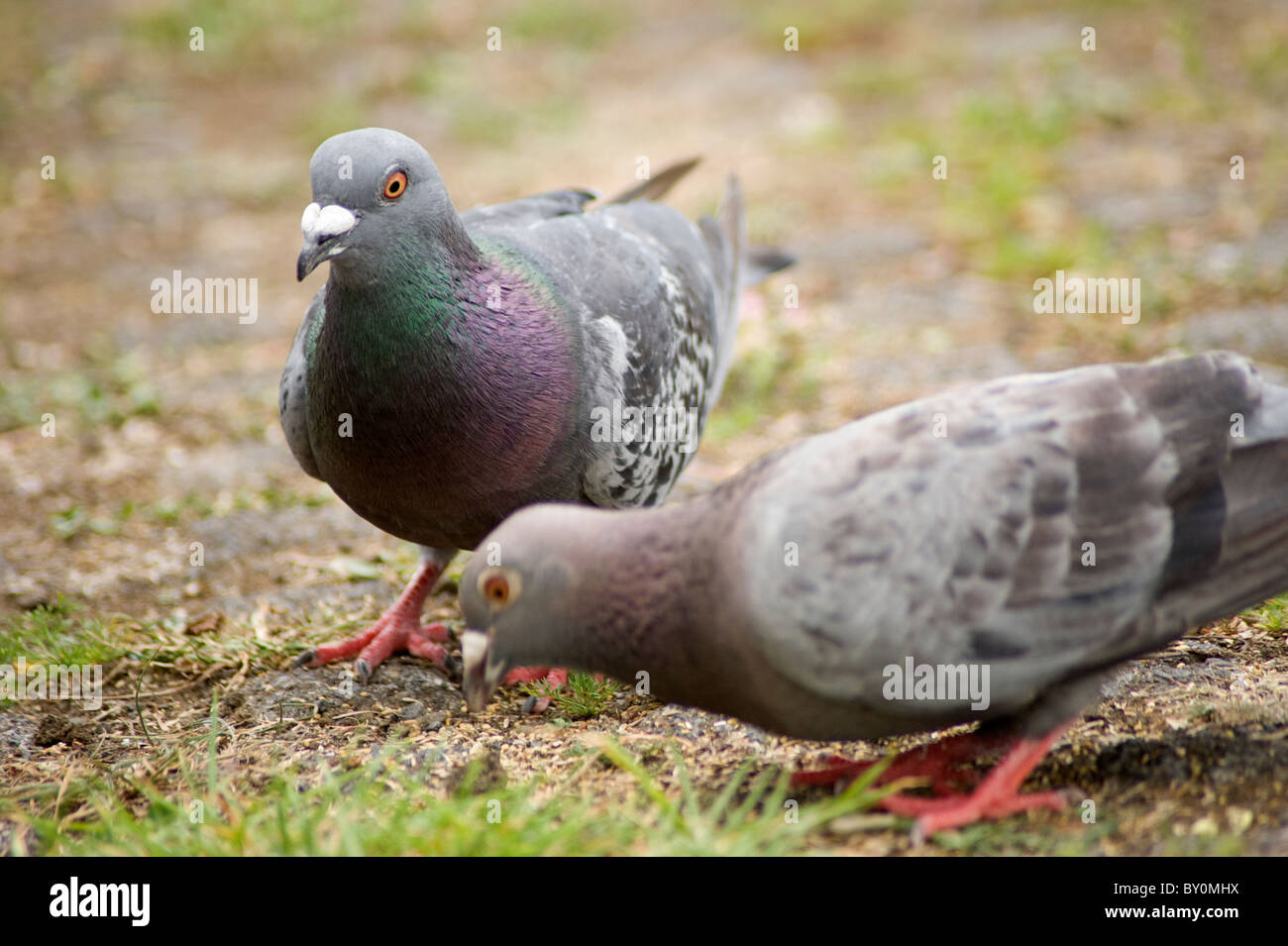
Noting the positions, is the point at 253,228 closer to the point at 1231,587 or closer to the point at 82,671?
the point at 82,671

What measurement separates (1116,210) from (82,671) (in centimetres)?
702

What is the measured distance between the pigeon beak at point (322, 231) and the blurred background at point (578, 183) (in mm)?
1703

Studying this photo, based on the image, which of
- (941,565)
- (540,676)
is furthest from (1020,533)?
(540,676)

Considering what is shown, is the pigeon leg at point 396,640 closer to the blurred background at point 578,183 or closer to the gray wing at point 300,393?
the blurred background at point 578,183

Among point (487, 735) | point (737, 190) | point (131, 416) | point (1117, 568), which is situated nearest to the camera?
point (1117, 568)

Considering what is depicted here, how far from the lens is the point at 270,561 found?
219 inches

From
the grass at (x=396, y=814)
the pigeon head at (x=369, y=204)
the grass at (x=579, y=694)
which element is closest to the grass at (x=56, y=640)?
the grass at (x=396, y=814)

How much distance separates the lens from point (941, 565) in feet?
9.53

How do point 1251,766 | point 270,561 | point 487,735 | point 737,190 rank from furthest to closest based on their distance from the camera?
point 737,190
point 270,561
point 487,735
point 1251,766

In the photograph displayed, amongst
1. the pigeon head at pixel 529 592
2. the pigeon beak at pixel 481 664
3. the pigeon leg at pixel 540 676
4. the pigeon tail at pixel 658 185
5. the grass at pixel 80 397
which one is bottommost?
the pigeon leg at pixel 540 676

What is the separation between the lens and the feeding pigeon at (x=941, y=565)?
9.53ft

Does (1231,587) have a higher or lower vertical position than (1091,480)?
lower

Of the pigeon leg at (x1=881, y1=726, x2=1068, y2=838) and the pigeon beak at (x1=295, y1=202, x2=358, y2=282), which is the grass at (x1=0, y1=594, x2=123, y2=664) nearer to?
the pigeon beak at (x1=295, y1=202, x2=358, y2=282)
